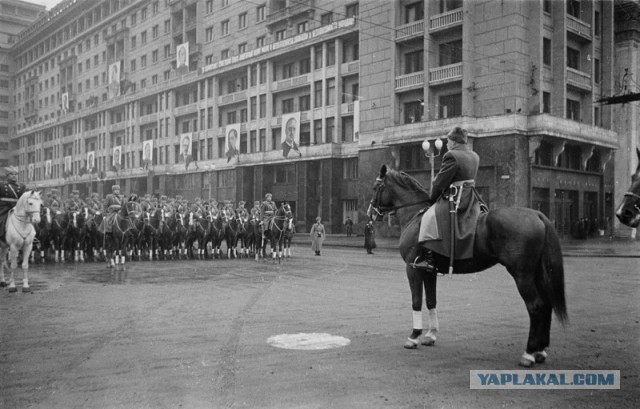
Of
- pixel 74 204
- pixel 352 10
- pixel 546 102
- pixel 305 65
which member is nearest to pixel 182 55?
pixel 305 65

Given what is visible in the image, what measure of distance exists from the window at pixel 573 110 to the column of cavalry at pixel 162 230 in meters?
24.4

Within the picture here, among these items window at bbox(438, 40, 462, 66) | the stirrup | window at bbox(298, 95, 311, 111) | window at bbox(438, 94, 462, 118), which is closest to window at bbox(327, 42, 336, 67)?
window at bbox(298, 95, 311, 111)

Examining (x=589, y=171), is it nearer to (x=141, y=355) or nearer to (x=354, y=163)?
(x=354, y=163)

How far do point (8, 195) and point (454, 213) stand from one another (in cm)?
1072

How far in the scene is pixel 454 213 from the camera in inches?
286

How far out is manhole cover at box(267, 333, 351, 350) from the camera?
738 cm

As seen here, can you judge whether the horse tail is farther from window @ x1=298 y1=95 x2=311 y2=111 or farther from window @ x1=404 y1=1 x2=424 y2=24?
window @ x1=298 y1=95 x2=311 y2=111

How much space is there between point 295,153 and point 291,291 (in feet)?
119

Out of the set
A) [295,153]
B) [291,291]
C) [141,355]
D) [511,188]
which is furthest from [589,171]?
[141,355]

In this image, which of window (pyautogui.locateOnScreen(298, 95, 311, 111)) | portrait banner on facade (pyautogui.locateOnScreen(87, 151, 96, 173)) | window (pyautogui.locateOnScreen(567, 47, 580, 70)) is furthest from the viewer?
portrait banner on facade (pyautogui.locateOnScreen(87, 151, 96, 173))

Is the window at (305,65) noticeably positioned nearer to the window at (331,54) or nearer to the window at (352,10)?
the window at (331,54)

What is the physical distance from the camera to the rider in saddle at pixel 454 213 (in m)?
7.18

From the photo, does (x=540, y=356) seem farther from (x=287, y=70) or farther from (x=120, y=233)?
(x=287, y=70)

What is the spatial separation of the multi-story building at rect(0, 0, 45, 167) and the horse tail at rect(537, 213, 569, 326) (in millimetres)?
10779
